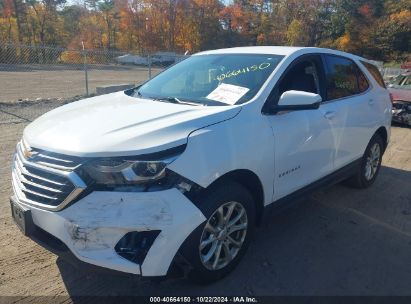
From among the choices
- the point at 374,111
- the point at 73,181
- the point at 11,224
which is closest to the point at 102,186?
the point at 73,181

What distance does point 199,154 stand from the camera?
260 centimetres

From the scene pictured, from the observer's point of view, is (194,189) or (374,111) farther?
(374,111)

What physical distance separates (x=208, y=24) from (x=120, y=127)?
61446 millimetres

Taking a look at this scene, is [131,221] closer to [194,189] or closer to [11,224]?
[194,189]

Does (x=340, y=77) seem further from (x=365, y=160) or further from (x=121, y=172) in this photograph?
(x=121, y=172)

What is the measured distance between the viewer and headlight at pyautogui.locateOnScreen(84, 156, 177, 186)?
241 cm

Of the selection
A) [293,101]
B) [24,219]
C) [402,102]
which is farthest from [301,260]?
[402,102]

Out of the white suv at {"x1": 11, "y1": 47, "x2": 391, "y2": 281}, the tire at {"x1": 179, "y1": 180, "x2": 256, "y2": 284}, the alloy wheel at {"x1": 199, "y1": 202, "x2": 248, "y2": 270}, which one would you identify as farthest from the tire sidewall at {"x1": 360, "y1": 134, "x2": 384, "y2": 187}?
the alloy wheel at {"x1": 199, "y1": 202, "x2": 248, "y2": 270}

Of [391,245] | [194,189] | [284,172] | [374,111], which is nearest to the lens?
[194,189]

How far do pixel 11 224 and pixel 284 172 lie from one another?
2.71 meters

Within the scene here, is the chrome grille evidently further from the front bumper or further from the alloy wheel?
the alloy wheel

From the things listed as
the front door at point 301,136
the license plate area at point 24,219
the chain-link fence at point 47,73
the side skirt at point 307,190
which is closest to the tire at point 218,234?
the side skirt at point 307,190

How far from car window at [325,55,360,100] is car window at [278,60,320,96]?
0.25 meters

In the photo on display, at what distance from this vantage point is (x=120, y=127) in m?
2.72
